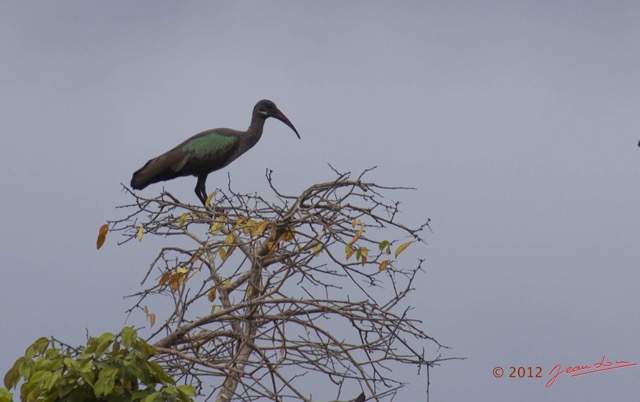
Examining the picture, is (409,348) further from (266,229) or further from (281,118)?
(281,118)

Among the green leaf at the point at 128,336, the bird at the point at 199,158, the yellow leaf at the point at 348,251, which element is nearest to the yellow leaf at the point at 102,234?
the yellow leaf at the point at 348,251

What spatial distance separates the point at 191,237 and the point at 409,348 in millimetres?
2027

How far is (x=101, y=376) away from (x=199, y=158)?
267 inches

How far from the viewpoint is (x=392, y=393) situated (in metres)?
7.19

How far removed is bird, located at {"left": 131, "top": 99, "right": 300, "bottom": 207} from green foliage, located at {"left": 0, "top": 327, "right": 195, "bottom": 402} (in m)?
6.11

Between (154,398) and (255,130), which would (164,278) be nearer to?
(154,398)

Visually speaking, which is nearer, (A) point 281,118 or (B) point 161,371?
(B) point 161,371

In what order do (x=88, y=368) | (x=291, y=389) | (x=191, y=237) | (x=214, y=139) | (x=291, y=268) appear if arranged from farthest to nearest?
1. (x=214, y=139)
2. (x=191, y=237)
3. (x=291, y=268)
4. (x=291, y=389)
5. (x=88, y=368)

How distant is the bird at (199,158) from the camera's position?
12562mm

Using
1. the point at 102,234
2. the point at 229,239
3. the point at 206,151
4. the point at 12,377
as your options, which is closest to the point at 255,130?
the point at 206,151

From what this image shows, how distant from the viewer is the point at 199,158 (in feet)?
41.7

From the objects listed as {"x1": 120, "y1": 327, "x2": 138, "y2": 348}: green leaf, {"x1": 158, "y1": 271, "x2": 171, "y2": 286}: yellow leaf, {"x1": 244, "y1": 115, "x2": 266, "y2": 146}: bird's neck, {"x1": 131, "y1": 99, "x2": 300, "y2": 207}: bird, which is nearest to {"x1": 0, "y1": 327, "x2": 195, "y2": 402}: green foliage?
{"x1": 120, "y1": 327, "x2": 138, "y2": 348}: green leaf

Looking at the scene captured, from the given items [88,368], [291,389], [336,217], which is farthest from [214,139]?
[88,368]

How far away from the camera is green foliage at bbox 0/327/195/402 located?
6.04m
